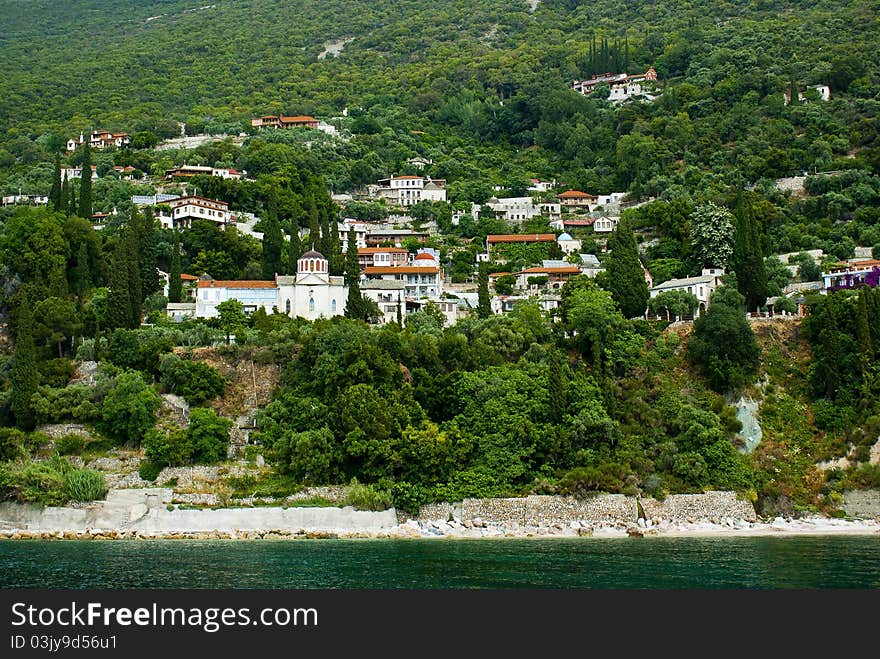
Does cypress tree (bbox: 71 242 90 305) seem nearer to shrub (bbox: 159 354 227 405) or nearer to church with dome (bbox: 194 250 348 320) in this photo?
church with dome (bbox: 194 250 348 320)

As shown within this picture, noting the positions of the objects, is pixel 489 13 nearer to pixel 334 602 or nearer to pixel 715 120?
pixel 715 120

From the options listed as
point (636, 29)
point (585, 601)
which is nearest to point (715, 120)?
point (636, 29)

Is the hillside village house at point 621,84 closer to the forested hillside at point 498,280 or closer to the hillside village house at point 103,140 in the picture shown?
the forested hillside at point 498,280

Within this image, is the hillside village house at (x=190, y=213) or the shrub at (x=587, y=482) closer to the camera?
the shrub at (x=587, y=482)

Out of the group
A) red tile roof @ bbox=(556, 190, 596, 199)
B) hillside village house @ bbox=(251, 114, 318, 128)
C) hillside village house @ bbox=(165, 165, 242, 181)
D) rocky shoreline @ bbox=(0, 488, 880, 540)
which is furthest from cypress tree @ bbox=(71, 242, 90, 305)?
hillside village house @ bbox=(251, 114, 318, 128)

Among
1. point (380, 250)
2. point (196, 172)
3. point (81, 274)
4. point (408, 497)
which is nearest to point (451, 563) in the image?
point (408, 497)

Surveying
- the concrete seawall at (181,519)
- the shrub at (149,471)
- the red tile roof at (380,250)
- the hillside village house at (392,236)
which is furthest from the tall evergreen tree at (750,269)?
the shrub at (149,471)
